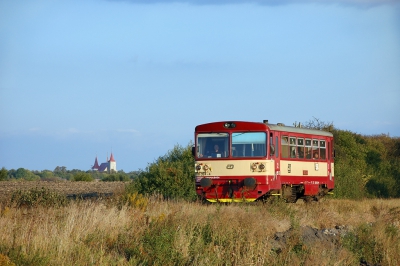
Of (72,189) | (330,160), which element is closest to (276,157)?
(330,160)

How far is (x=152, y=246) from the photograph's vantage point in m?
14.4

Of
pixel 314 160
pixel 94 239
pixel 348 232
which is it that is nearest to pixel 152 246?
pixel 94 239

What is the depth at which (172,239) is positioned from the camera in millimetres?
14938

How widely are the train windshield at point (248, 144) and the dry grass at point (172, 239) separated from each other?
14.1 feet

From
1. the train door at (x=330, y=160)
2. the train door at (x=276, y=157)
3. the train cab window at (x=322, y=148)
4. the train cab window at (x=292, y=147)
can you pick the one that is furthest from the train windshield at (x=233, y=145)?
the train door at (x=330, y=160)

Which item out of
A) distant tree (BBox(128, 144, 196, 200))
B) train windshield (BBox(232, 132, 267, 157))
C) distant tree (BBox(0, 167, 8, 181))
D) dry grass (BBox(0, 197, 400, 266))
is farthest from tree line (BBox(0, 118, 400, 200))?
distant tree (BBox(0, 167, 8, 181))

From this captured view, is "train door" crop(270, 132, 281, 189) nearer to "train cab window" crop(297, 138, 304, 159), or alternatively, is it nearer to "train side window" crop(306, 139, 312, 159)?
"train cab window" crop(297, 138, 304, 159)

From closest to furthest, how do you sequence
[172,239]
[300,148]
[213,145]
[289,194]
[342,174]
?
[172,239] < [213,145] < [289,194] < [300,148] < [342,174]

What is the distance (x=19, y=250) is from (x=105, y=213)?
489 centimetres

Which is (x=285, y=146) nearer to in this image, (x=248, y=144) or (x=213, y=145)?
(x=248, y=144)

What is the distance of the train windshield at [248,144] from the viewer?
80.8 feet

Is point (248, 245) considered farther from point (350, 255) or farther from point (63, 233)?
point (63, 233)

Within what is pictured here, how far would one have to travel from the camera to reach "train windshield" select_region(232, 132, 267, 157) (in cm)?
2464

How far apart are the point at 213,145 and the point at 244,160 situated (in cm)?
126
